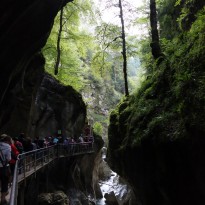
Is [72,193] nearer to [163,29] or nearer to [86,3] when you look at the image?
[163,29]

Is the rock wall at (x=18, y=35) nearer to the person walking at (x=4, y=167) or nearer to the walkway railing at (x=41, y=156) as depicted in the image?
the walkway railing at (x=41, y=156)

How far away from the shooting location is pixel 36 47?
1529 centimetres

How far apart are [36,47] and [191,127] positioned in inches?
384

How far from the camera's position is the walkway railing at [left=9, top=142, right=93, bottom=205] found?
12.2m

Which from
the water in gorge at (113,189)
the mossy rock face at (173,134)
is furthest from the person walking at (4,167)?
the water in gorge at (113,189)

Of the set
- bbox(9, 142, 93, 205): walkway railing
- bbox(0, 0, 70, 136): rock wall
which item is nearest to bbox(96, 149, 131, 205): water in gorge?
bbox(9, 142, 93, 205): walkway railing

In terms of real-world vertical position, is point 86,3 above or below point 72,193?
above

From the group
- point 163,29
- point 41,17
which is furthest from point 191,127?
point 163,29

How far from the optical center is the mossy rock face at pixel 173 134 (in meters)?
8.46

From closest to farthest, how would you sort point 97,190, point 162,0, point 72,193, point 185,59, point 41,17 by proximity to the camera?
point 185,59 < point 41,17 < point 162,0 < point 72,193 < point 97,190

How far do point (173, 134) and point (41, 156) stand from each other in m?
9.47

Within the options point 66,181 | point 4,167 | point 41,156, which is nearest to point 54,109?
point 66,181

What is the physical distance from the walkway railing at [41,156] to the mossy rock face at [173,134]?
14.1 ft

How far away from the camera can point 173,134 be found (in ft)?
30.1
